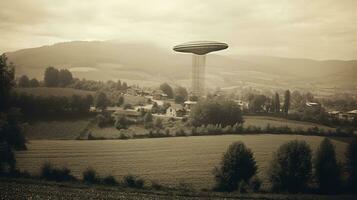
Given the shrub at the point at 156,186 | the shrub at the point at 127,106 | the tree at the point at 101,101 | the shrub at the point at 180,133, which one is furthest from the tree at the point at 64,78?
the shrub at the point at 156,186

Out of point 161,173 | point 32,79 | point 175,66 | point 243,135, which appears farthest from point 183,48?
point 32,79

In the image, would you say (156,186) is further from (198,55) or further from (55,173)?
(198,55)

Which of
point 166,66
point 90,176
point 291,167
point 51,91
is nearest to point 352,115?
point 291,167

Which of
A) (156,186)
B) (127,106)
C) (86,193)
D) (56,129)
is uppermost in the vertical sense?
(127,106)

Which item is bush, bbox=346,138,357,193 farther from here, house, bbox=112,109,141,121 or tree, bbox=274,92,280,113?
house, bbox=112,109,141,121

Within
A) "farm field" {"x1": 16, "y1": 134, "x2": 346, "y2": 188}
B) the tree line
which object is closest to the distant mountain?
"farm field" {"x1": 16, "y1": 134, "x2": 346, "y2": 188}
